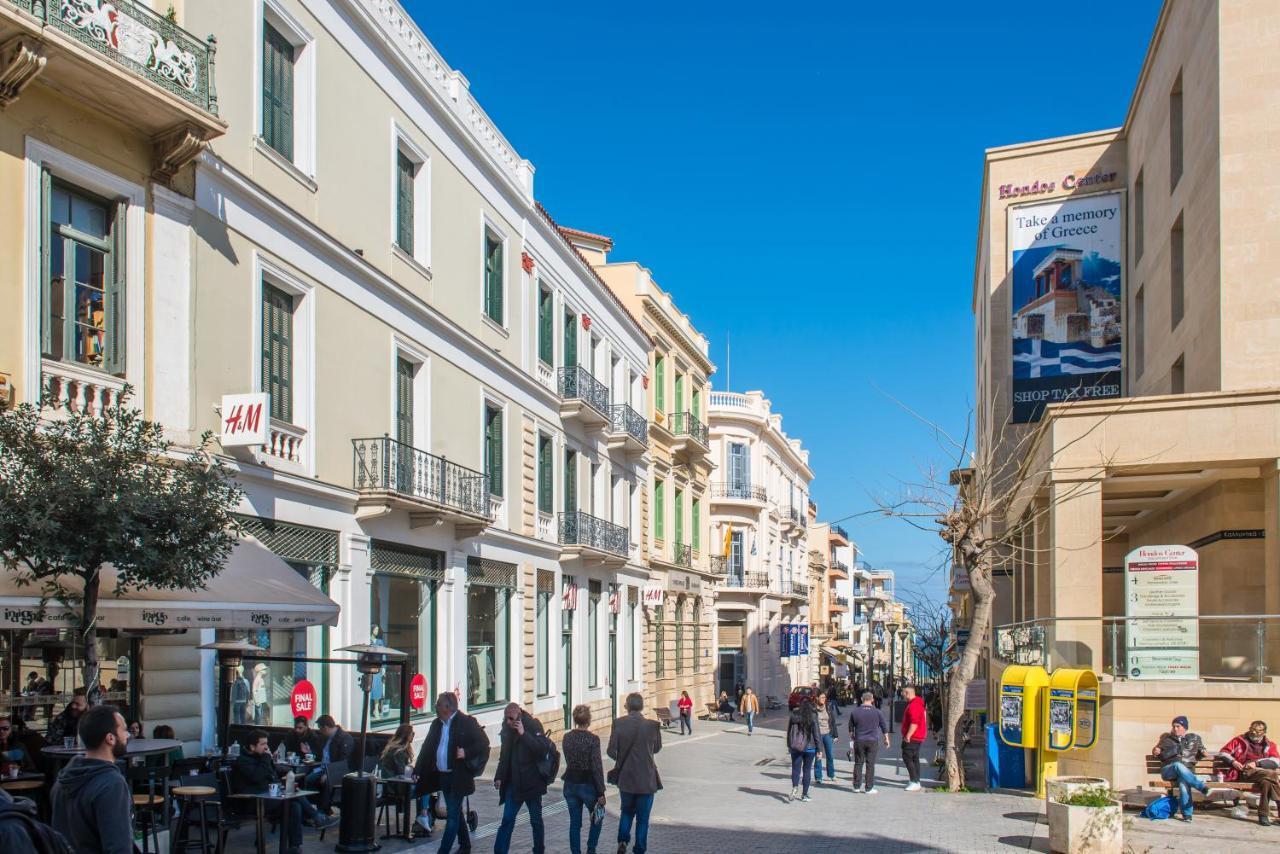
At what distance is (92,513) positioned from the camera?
9.40 metres

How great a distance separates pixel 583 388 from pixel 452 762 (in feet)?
63.5

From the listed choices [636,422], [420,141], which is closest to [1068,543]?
[420,141]

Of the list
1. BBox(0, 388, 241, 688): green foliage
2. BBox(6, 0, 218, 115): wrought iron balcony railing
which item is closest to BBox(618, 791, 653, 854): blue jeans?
BBox(0, 388, 241, 688): green foliage

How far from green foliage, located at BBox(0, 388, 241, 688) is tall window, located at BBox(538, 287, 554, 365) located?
1828 centimetres

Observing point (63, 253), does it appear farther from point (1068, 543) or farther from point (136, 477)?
point (1068, 543)

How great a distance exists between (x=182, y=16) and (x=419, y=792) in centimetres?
927

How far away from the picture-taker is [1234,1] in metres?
21.6

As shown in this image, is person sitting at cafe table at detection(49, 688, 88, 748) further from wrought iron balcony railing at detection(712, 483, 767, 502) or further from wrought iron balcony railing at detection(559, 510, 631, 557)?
wrought iron balcony railing at detection(712, 483, 767, 502)

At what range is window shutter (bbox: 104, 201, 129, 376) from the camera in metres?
13.1

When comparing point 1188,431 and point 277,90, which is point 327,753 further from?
point 1188,431

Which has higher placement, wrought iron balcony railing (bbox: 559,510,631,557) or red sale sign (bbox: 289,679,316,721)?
wrought iron balcony railing (bbox: 559,510,631,557)

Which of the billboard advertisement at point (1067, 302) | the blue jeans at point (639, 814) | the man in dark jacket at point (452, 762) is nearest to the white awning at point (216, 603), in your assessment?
the man in dark jacket at point (452, 762)

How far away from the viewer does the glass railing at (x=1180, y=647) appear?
16562 mm

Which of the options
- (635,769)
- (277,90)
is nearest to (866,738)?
(635,769)
